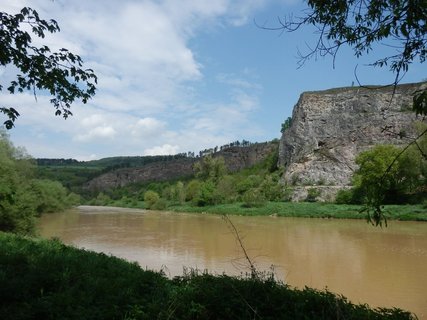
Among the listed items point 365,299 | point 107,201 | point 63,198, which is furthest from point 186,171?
point 365,299

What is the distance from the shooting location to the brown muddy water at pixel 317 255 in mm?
13516

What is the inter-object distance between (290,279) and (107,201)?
343 ft

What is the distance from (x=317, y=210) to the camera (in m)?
47.7

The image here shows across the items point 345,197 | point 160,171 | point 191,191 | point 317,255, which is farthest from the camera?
point 160,171

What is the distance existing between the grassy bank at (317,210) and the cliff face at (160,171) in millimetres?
94251

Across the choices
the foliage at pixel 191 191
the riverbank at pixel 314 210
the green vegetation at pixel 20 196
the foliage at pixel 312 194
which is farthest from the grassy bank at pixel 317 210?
the green vegetation at pixel 20 196

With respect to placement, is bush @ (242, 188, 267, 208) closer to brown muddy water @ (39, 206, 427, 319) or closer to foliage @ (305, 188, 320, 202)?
foliage @ (305, 188, 320, 202)

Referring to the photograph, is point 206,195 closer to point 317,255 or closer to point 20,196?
point 20,196

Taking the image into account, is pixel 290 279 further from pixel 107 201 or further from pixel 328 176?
pixel 107 201

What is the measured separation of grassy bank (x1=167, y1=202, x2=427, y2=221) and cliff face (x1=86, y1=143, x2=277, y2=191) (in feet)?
309

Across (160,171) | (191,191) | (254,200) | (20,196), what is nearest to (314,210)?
(254,200)

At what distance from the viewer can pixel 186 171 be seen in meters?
172

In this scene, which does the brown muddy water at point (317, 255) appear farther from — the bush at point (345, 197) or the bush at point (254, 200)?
the bush at point (254, 200)

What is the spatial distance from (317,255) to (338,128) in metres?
53.3
